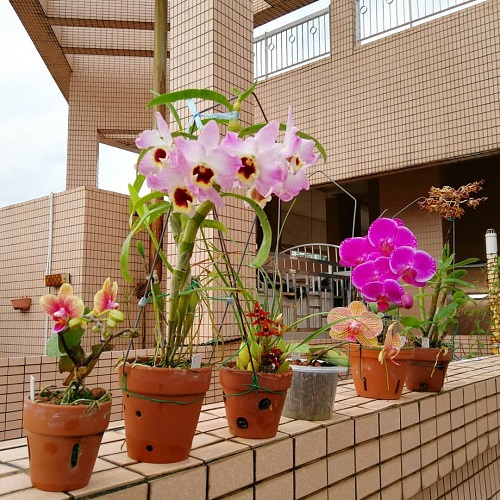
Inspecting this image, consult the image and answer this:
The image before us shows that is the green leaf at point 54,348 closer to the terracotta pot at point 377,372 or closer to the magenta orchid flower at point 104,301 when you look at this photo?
the magenta orchid flower at point 104,301

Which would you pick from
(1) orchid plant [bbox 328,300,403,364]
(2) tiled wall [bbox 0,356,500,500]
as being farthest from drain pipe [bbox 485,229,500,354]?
(1) orchid plant [bbox 328,300,403,364]

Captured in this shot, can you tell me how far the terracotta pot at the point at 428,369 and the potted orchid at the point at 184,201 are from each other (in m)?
0.66

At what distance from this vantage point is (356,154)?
5.64 m

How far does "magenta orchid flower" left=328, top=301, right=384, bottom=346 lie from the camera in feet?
3.54

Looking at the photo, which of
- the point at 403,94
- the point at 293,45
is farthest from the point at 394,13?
the point at 293,45

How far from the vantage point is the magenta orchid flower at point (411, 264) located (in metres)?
0.95

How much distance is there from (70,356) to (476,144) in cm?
497

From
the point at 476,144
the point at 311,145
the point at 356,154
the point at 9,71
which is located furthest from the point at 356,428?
the point at 9,71

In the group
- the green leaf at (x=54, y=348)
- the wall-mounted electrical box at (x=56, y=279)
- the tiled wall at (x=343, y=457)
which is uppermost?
the wall-mounted electrical box at (x=56, y=279)

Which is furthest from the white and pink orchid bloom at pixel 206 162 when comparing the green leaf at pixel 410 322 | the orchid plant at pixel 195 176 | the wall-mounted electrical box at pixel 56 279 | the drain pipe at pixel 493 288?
the wall-mounted electrical box at pixel 56 279

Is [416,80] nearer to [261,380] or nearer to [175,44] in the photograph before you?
[175,44]

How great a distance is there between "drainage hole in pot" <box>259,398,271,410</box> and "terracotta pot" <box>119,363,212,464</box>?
143 millimetres

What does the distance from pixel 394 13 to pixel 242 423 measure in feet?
19.1

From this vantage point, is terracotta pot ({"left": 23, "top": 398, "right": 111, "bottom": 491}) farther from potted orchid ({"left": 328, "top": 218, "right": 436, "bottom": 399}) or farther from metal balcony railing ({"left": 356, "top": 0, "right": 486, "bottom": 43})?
metal balcony railing ({"left": 356, "top": 0, "right": 486, "bottom": 43})
